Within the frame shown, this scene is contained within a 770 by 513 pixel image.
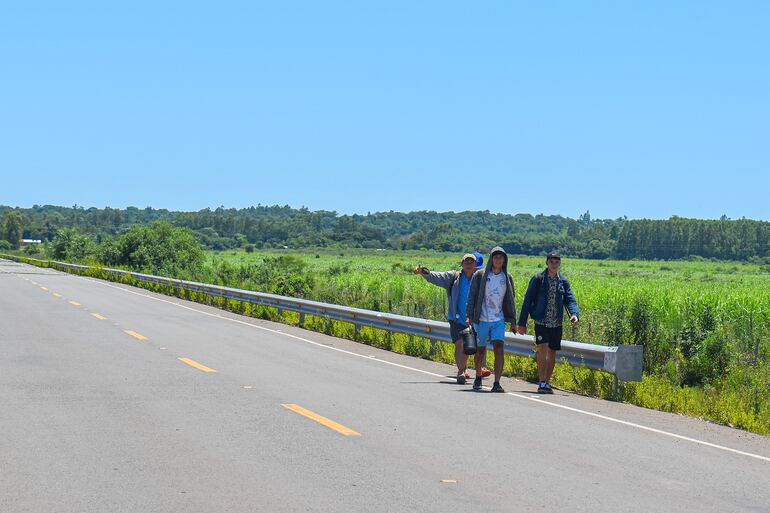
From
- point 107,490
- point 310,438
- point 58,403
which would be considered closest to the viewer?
point 107,490

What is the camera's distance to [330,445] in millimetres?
9023

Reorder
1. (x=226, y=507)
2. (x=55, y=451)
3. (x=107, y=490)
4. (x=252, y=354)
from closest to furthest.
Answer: (x=226, y=507)
(x=107, y=490)
(x=55, y=451)
(x=252, y=354)

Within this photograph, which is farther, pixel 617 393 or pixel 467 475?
pixel 617 393

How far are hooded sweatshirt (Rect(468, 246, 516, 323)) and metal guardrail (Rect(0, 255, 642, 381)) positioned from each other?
1.14 metres

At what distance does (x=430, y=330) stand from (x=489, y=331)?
4.76 metres

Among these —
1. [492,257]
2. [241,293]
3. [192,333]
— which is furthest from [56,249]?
[492,257]

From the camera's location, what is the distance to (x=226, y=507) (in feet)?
21.9

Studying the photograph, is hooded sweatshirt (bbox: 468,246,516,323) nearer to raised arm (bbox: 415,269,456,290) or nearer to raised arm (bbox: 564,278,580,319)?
raised arm (bbox: 564,278,580,319)

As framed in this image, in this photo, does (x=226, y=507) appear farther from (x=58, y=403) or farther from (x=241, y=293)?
(x=241, y=293)

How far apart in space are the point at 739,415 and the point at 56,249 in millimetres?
107795

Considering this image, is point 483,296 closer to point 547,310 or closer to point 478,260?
point 547,310

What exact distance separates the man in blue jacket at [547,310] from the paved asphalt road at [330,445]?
482mm

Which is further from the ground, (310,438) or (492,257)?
(492,257)

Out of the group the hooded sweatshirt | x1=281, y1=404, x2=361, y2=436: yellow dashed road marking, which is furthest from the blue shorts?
x1=281, y1=404, x2=361, y2=436: yellow dashed road marking
